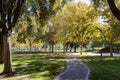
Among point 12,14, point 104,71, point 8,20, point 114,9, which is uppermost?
point 12,14

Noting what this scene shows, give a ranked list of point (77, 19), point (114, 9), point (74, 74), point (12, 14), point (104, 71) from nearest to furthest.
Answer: point (114, 9), point (74, 74), point (12, 14), point (104, 71), point (77, 19)

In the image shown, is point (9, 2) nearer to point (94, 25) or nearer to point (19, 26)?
point (19, 26)

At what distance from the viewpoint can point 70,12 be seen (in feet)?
170

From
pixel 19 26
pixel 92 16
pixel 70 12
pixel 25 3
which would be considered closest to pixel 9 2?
pixel 25 3

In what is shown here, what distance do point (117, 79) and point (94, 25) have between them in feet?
116

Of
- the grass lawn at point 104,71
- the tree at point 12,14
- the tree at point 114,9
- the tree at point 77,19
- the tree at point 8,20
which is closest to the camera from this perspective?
the tree at point 114,9

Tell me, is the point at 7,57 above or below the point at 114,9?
below

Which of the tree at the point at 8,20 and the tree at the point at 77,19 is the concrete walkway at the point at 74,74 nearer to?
the tree at the point at 8,20

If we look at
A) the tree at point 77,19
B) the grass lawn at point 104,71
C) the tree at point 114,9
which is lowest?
the grass lawn at point 104,71

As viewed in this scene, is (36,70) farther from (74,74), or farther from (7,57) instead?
(74,74)

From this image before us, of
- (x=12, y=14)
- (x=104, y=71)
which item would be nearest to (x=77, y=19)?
(x=104, y=71)

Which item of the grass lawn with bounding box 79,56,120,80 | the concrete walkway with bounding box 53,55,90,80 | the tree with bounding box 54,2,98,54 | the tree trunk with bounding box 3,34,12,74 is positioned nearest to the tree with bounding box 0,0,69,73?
the tree trunk with bounding box 3,34,12,74

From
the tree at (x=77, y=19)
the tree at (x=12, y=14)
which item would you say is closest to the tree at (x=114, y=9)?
the tree at (x=12, y=14)

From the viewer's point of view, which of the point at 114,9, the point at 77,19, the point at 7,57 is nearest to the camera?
the point at 114,9
